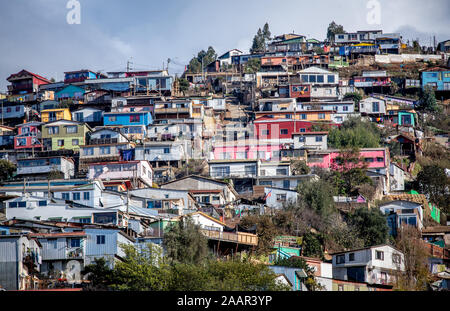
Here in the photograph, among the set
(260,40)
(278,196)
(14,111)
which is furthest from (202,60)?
(278,196)

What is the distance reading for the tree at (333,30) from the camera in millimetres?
104438

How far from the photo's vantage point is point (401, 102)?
72.2m

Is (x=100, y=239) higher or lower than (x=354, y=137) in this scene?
lower

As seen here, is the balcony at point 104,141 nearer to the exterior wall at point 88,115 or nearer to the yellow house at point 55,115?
the exterior wall at point 88,115

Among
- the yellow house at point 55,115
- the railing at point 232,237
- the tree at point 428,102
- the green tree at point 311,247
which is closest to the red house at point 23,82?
the yellow house at point 55,115

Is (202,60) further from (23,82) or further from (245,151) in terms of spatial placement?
(245,151)

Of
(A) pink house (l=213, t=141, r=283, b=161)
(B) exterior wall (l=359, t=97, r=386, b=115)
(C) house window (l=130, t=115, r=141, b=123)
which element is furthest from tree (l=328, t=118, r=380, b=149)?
(C) house window (l=130, t=115, r=141, b=123)

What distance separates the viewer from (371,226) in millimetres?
40031

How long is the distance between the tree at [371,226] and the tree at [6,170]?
1082 inches

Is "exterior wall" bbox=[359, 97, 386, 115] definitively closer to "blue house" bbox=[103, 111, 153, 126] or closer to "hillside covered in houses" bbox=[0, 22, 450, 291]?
"hillside covered in houses" bbox=[0, 22, 450, 291]

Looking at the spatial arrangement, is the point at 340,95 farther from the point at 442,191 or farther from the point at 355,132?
the point at 442,191

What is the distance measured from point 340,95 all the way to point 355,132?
17084mm

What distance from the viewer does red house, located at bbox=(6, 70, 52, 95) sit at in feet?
266

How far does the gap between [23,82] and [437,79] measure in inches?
1843
